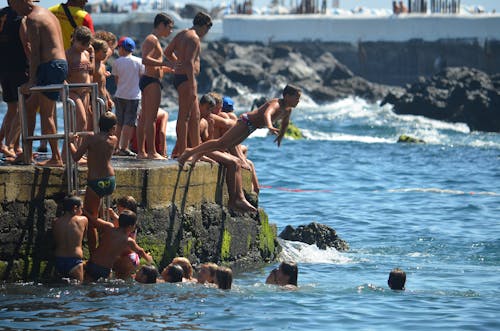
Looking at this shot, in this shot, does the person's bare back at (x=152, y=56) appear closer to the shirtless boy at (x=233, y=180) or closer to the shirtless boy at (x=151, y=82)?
the shirtless boy at (x=151, y=82)

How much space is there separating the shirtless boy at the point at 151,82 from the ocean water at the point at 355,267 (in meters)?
2.00

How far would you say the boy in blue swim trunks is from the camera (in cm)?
1199

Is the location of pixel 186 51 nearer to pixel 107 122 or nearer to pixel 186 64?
pixel 186 64

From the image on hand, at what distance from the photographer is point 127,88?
1465cm

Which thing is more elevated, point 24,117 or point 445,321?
point 24,117

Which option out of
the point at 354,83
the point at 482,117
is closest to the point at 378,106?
the point at 354,83

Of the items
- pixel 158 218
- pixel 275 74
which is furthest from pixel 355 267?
pixel 275 74

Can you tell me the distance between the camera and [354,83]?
209 feet

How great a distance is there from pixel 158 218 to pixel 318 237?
4.64m

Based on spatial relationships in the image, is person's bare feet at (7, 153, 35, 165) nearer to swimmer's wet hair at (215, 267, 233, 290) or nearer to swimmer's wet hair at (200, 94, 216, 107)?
swimmer's wet hair at (215, 267, 233, 290)

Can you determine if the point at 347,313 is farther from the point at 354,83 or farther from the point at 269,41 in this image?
the point at 269,41

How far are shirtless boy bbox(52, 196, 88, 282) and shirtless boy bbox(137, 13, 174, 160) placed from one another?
227 cm

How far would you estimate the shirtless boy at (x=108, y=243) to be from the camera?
12203 mm

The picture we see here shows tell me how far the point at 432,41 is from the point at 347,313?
54.2 m
